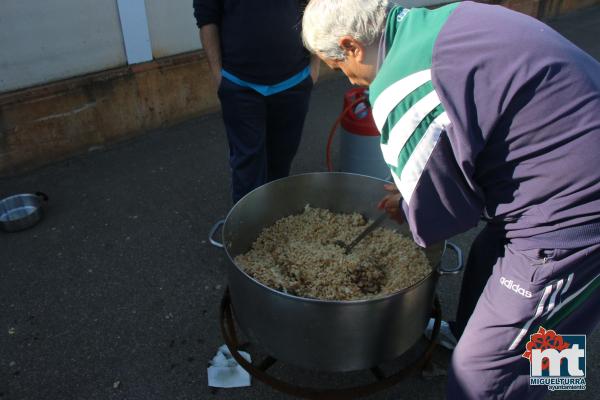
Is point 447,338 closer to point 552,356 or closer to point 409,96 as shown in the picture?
point 552,356

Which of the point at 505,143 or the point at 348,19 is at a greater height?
the point at 348,19

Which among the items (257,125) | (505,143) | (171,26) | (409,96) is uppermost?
(409,96)

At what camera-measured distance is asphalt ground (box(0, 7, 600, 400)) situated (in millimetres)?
2287

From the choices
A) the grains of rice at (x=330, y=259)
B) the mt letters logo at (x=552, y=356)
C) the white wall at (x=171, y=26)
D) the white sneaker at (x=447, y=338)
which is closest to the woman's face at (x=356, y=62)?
the grains of rice at (x=330, y=259)

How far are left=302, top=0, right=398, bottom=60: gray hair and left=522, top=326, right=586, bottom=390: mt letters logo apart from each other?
112 cm

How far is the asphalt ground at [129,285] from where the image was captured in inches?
90.0

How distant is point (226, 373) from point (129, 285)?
0.90 meters

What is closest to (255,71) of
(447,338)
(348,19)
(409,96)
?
(348,19)

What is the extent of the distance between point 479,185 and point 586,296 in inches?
21.3

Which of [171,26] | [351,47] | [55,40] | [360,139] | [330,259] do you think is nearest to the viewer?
[351,47]

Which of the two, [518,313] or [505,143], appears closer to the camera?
[505,143]

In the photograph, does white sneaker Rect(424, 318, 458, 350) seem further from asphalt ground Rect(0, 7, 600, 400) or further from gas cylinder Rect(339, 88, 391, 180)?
gas cylinder Rect(339, 88, 391, 180)

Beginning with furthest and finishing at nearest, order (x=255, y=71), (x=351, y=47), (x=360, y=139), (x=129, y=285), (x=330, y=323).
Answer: (x=360, y=139) < (x=129, y=285) < (x=255, y=71) < (x=330, y=323) < (x=351, y=47)

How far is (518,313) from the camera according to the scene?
1547 mm
